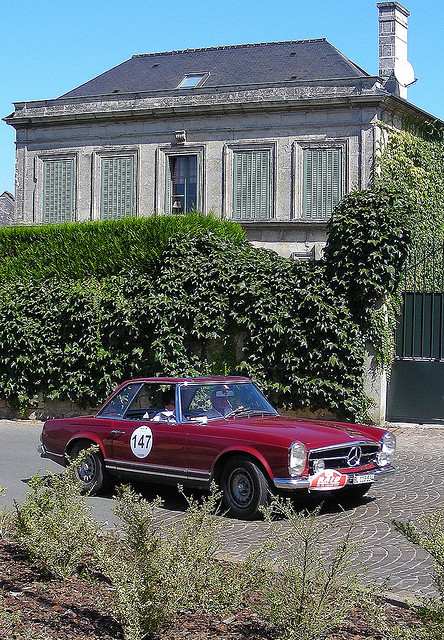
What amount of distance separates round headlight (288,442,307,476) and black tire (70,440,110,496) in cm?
269

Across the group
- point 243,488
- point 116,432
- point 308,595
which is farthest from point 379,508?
point 308,595

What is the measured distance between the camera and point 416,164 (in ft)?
80.0

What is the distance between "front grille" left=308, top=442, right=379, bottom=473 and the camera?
329 inches

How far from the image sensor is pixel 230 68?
27891 mm

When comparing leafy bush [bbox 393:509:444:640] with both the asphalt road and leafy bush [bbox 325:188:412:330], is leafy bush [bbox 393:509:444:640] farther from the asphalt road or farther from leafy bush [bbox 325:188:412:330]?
leafy bush [bbox 325:188:412:330]

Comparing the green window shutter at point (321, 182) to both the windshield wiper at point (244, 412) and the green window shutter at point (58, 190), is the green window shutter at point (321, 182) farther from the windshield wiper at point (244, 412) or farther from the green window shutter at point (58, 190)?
the windshield wiper at point (244, 412)

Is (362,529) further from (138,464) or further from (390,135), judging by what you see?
(390,135)

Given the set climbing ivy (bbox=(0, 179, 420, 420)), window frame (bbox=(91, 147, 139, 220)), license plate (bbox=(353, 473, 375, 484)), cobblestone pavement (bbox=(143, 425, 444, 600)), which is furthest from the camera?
window frame (bbox=(91, 147, 139, 220))

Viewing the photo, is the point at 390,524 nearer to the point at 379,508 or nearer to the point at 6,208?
the point at 379,508

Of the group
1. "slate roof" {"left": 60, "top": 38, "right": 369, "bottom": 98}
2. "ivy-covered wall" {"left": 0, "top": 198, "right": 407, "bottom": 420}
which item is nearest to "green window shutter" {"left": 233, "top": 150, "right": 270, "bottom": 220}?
"slate roof" {"left": 60, "top": 38, "right": 369, "bottom": 98}

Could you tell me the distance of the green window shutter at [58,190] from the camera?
27391 millimetres

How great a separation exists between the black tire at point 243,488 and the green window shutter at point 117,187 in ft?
61.9

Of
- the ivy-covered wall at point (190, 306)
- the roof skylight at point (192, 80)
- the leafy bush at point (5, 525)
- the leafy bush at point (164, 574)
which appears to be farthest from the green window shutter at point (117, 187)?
the leafy bush at point (164, 574)

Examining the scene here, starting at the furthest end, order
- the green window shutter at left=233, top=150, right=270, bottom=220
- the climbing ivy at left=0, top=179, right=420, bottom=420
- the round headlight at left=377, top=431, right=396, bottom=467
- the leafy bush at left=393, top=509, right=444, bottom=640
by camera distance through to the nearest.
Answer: the green window shutter at left=233, top=150, right=270, bottom=220
the climbing ivy at left=0, top=179, right=420, bottom=420
the round headlight at left=377, top=431, right=396, bottom=467
the leafy bush at left=393, top=509, right=444, bottom=640
